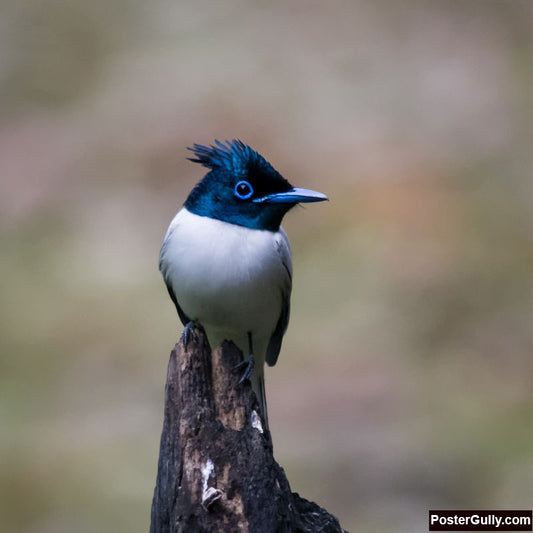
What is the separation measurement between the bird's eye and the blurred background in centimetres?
423

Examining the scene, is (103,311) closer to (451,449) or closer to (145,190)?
(145,190)

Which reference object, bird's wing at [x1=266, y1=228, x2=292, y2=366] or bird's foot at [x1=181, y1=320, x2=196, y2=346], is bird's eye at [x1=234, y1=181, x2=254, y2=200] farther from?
bird's foot at [x1=181, y1=320, x2=196, y2=346]

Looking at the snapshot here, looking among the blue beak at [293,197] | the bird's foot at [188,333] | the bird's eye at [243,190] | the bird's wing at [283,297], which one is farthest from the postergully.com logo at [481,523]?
the bird's eye at [243,190]

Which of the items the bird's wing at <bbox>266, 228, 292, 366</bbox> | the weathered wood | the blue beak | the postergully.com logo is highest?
the blue beak

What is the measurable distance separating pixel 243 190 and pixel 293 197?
0.30 m

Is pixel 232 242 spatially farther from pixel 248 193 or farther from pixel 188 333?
pixel 188 333

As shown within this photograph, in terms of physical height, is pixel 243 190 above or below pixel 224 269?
above

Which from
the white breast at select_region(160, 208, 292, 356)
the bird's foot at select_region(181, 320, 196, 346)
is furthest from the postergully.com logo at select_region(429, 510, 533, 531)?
the bird's foot at select_region(181, 320, 196, 346)

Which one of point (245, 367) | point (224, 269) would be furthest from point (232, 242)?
point (245, 367)

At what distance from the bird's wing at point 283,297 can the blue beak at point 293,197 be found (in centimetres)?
26

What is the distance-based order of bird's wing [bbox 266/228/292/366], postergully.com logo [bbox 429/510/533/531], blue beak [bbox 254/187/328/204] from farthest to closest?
postergully.com logo [bbox 429/510/533/531] → bird's wing [bbox 266/228/292/366] → blue beak [bbox 254/187/328/204]

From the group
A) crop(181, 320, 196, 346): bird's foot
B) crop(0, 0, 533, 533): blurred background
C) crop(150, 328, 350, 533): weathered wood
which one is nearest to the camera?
crop(150, 328, 350, 533): weathered wood

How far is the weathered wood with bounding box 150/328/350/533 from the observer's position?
4758mm

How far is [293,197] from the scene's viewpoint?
19.2 feet
